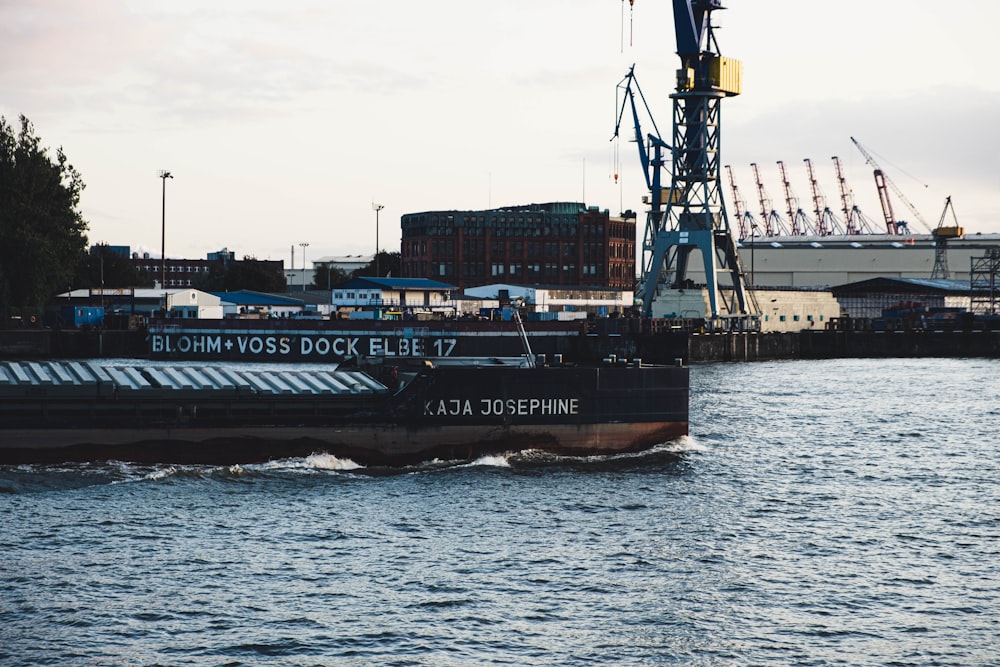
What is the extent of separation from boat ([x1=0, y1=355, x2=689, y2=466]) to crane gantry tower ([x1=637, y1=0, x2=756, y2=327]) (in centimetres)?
8259

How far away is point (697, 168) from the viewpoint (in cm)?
12519

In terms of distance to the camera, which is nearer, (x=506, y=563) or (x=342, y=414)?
(x=506, y=563)

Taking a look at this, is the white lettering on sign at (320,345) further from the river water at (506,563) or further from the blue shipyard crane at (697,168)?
the river water at (506,563)

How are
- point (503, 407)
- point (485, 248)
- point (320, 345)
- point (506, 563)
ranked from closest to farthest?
point (506, 563)
point (503, 407)
point (320, 345)
point (485, 248)

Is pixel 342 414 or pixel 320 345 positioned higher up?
pixel 320 345

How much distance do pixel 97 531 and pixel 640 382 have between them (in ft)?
64.1

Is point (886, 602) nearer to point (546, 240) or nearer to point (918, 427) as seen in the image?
point (918, 427)

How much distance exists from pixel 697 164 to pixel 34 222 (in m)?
69.3

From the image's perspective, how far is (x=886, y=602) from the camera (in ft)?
89.1

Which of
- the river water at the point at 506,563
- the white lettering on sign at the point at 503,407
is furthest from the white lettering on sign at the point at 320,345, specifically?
the white lettering on sign at the point at 503,407

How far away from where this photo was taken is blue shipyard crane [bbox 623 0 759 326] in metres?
122

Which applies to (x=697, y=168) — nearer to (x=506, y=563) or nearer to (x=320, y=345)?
(x=320, y=345)

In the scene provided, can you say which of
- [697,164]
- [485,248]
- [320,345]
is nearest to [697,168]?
[697,164]

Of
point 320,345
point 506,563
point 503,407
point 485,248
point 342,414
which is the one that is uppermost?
point 485,248
